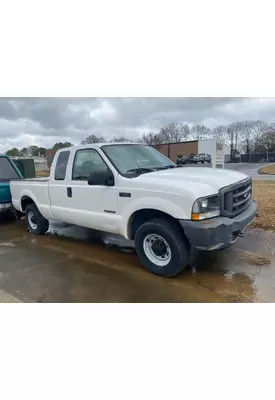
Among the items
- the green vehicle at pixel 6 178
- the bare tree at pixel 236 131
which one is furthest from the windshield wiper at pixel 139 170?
the bare tree at pixel 236 131

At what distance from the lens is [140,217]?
3764 mm

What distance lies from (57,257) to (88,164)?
1.65 metres

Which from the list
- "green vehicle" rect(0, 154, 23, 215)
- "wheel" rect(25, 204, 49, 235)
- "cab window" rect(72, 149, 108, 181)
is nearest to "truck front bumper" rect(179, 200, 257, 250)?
"cab window" rect(72, 149, 108, 181)

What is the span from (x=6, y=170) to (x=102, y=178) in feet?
17.5

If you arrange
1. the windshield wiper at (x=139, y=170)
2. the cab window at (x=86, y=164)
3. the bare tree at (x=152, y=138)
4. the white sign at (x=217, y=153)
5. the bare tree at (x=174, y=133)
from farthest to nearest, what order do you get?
the bare tree at (x=174, y=133)
the bare tree at (x=152, y=138)
the white sign at (x=217, y=153)
the cab window at (x=86, y=164)
the windshield wiper at (x=139, y=170)

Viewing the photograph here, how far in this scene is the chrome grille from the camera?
329cm

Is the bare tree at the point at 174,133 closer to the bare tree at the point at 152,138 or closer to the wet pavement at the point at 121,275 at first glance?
the bare tree at the point at 152,138

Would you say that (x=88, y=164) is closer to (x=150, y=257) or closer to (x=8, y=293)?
(x=150, y=257)

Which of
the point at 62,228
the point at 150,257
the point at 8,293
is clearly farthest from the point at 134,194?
the point at 62,228

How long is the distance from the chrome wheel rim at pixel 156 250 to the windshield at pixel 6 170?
5.76m

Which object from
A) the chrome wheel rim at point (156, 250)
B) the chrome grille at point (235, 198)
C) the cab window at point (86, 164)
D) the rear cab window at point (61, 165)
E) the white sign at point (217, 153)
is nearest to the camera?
the chrome grille at point (235, 198)

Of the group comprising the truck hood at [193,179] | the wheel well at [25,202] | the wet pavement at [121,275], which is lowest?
the wet pavement at [121,275]

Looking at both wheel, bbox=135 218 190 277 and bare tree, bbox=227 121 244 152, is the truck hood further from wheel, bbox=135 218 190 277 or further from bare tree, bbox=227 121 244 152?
bare tree, bbox=227 121 244 152

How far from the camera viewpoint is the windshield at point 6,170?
7.78 meters
